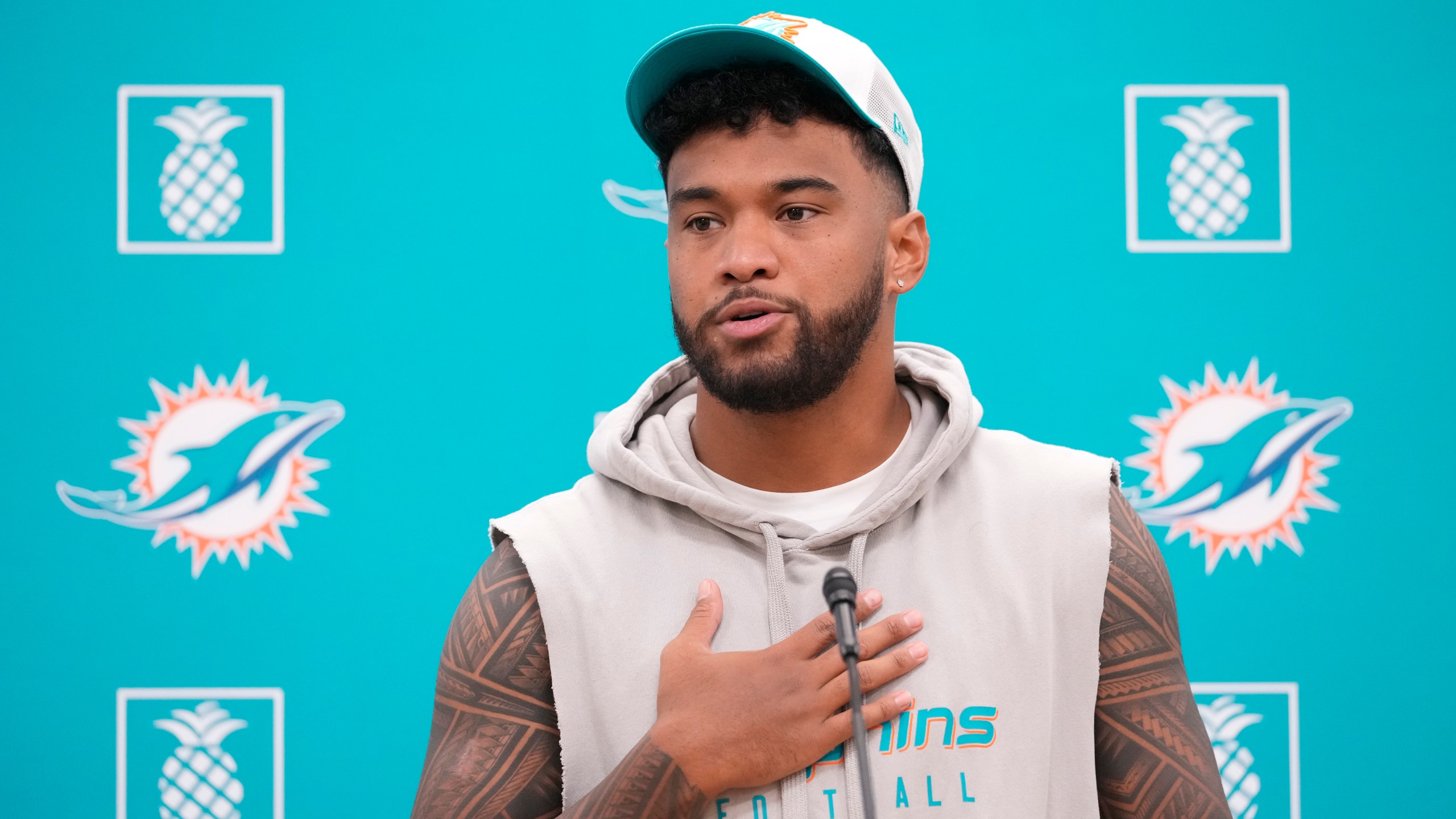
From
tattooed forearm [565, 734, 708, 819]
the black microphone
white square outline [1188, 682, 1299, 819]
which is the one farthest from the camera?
white square outline [1188, 682, 1299, 819]

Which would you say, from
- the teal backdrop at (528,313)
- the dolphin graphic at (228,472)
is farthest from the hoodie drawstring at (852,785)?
the dolphin graphic at (228,472)

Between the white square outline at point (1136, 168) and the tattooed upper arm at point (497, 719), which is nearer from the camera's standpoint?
the tattooed upper arm at point (497, 719)

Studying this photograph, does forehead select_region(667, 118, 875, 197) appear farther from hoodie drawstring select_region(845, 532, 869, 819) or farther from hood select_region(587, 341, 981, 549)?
hoodie drawstring select_region(845, 532, 869, 819)

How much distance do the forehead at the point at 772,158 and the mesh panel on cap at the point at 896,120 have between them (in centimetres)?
4

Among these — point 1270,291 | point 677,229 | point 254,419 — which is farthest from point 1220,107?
point 254,419

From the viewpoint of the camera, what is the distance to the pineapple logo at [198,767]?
4.89ft

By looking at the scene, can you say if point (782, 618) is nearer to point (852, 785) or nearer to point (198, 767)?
point (852, 785)

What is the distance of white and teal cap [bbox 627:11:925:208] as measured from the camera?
3.05 feet

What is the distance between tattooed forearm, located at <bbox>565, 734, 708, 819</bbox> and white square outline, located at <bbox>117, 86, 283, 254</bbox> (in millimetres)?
1029

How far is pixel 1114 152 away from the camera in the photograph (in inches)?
59.8

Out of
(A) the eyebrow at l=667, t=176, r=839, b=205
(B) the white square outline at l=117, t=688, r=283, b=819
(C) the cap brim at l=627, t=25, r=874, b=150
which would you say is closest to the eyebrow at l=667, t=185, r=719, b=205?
(A) the eyebrow at l=667, t=176, r=839, b=205

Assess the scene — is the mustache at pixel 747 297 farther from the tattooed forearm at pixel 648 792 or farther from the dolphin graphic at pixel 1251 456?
the dolphin graphic at pixel 1251 456

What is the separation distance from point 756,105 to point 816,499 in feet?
1.20

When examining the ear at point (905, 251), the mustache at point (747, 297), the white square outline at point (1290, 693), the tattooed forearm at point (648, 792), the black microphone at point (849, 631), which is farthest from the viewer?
the white square outline at point (1290, 693)
